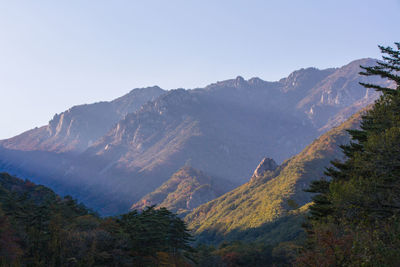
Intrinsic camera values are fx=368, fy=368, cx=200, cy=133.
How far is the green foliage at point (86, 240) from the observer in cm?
4547

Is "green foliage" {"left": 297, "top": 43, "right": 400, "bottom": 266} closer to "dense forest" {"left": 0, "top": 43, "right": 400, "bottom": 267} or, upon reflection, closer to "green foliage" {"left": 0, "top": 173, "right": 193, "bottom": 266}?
"dense forest" {"left": 0, "top": 43, "right": 400, "bottom": 267}

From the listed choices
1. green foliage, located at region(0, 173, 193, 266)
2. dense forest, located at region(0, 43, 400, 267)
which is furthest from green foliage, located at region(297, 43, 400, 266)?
green foliage, located at region(0, 173, 193, 266)

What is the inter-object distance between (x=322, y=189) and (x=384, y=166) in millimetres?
21028

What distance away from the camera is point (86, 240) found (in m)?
49.0

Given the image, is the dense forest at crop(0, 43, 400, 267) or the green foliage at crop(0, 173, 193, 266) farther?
the green foliage at crop(0, 173, 193, 266)

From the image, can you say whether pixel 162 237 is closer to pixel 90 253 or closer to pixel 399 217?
pixel 90 253

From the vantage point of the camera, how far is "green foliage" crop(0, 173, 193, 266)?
4547 centimetres

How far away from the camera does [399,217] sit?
26469 millimetres

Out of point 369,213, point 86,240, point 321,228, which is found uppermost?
point 369,213

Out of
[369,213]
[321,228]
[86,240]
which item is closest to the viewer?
[369,213]

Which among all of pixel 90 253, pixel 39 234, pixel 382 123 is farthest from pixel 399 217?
pixel 39 234

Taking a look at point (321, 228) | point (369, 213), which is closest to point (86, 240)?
point (321, 228)

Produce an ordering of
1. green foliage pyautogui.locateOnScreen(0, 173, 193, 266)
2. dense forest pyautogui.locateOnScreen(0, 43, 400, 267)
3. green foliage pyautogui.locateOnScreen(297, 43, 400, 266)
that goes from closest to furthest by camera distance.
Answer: green foliage pyautogui.locateOnScreen(297, 43, 400, 266), dense forest pyautogui.locateOnScreen(0, 43, 400, 267), green foliage pyautogui.locateOnScreen(0, 173, 193, 266)

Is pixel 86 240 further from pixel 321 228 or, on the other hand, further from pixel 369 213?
pixel 369 213
